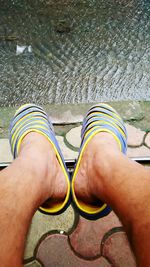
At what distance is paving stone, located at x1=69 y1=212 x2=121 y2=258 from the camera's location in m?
1.32

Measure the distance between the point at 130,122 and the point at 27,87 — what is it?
2.60 ft

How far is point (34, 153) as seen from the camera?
1.20 meters

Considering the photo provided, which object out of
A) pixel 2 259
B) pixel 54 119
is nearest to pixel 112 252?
pixel 2 259

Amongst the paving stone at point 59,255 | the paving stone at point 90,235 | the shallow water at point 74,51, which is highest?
the shallow water at point 74,51

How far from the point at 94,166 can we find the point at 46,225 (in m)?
0.44

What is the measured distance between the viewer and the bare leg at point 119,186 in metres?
0.70

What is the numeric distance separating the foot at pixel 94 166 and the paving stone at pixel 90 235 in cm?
22

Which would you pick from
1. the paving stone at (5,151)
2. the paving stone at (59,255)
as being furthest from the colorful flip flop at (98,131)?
the paving stone at (5,151)

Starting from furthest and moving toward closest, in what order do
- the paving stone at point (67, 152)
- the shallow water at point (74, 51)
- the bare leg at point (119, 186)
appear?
the shallow water at point (74, 51) → the paving stone at point (67, 152) → the bare leg at point (119, 186)

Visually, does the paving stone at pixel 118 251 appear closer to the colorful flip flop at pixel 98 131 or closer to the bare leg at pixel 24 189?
the colorful flip flop at pixel 98 131

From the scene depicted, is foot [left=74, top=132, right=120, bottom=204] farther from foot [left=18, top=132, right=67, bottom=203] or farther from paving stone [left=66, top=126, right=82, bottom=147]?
paving stone [left=66, top=126, right=82, bottom=147]

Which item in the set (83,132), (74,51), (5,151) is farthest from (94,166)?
(74,51)

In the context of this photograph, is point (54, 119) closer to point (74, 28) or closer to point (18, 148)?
point (18, 148)

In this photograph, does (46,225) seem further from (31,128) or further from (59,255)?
(31,128)
